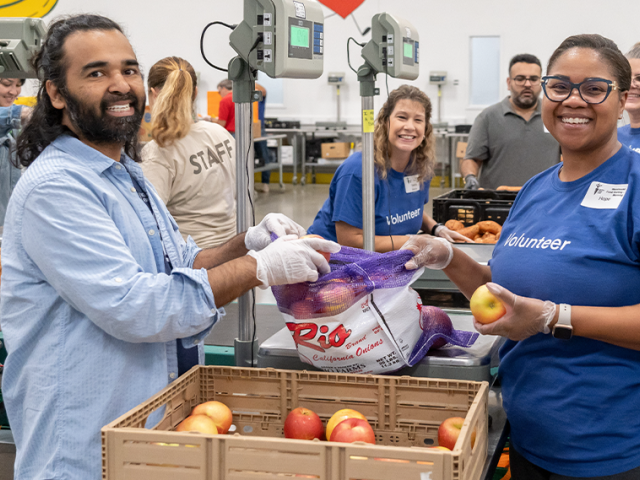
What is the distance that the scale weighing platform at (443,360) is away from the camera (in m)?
1.62

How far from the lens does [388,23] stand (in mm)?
2336

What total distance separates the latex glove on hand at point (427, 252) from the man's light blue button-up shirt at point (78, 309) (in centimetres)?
52

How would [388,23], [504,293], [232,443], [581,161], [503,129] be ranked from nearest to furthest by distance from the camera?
[232,443]
[504,293]
[581,161]
[388,23]
[503,129]

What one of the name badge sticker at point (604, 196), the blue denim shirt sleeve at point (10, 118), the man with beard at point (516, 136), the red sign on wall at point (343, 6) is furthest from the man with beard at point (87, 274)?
the red sign on wall at point (343, 6)

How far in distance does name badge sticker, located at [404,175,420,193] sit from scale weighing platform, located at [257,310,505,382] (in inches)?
46.7

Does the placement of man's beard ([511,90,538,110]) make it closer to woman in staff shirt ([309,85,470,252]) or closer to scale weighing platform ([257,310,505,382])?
woman in staff shirt ([309,85,470,252])

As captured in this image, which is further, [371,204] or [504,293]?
[371,204]

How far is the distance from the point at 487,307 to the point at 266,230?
64 cm

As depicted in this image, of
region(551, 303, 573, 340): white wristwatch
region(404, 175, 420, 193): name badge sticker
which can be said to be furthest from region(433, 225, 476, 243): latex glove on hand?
region(551, 303, 573, 340): white wristwatch

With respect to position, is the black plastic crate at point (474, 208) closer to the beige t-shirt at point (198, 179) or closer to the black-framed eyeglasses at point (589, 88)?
the beige t-shirt at point (198, 179)

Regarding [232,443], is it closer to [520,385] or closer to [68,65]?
[520,385]

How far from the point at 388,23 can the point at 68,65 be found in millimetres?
1281

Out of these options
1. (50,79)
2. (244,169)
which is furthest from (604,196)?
(50,79)

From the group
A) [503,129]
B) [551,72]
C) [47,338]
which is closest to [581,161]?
[551,72]
